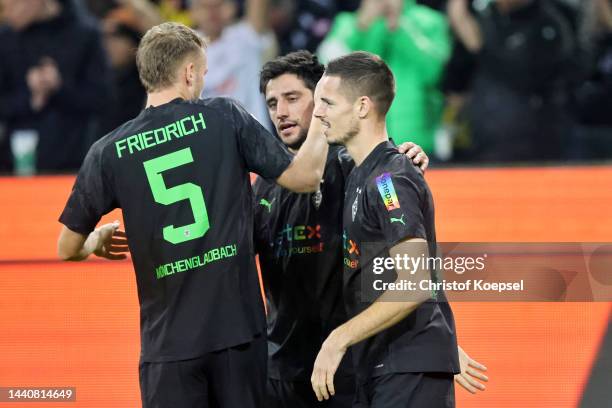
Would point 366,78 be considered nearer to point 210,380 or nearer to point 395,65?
point 210,380

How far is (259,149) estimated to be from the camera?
3.90 meters

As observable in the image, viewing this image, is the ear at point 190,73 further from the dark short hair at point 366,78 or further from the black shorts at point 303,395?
the black shorts at point 303,395

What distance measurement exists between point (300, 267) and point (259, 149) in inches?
25.1

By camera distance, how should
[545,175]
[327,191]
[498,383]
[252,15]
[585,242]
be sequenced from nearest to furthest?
[327,191] < [498,383] < [585,242] < [545,175] < [252,15]

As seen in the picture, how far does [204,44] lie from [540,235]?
3771mm

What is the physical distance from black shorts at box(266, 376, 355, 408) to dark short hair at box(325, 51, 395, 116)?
45.9 inches

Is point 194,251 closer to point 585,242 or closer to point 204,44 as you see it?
point 204,44

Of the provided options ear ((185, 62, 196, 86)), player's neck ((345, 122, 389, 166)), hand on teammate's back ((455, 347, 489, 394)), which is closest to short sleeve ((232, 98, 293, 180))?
ear ((185, 62, 196, 86))

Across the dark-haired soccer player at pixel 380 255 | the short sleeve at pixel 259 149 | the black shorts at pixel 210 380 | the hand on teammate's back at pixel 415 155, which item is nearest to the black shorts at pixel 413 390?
the dark-haired soccer player at pixel 380 255

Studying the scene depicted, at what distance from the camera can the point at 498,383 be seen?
4973 mm

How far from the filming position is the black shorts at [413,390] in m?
3.59

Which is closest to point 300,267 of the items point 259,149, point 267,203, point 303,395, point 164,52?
point 267,203

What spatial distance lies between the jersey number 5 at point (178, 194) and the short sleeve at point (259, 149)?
0.21 metres

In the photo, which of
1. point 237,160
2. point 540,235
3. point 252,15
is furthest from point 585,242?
point 252,15
